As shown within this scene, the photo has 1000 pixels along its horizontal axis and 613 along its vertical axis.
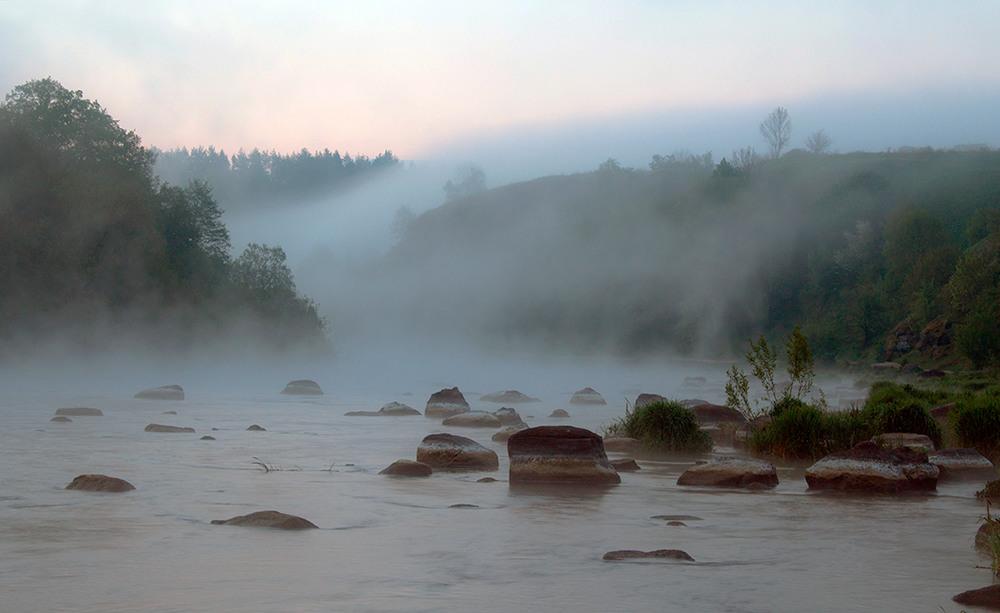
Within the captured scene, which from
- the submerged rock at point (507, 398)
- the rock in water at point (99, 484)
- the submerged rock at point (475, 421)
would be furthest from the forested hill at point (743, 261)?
the rock in water at point (99, 484)

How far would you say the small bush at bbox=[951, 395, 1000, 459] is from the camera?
15.6 m

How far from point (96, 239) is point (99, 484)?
43.6 meters

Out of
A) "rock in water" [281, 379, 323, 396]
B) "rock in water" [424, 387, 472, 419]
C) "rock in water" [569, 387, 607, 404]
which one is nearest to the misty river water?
"rock in water" [424, 387, 472, 419]

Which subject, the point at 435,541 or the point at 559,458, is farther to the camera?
the point at 559,458

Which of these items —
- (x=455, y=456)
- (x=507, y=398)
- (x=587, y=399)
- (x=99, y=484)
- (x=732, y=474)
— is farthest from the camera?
(x=507, y=398)

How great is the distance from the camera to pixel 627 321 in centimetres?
9256

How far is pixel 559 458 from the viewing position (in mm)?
12266

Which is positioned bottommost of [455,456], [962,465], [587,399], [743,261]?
[587,399]

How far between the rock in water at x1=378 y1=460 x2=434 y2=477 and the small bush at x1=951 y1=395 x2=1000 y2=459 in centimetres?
952

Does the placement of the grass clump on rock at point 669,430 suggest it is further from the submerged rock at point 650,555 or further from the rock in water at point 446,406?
the submerged rock at point 650,555

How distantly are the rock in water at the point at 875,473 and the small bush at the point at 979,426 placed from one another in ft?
15.5

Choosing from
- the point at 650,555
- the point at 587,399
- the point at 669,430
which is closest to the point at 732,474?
the point at 650,555

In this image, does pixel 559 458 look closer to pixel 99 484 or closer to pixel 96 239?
pixel 99 484

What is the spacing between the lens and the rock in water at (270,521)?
834 cm
